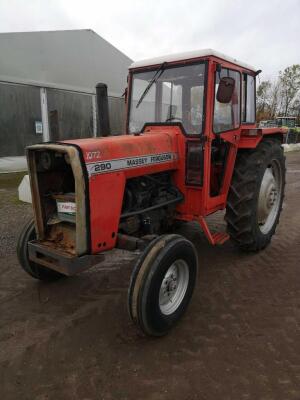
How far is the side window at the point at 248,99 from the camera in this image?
4.15 meters

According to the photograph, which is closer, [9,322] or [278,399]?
[278,399]

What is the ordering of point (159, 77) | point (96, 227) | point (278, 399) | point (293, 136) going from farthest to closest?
point (293, 136)
point (159, 77)
point (96, 227)
point (278, 399)

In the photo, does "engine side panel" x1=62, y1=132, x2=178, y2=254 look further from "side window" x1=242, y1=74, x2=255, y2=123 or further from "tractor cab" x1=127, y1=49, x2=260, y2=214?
"side window" x1=242, y1=74, x2=255, y2=123

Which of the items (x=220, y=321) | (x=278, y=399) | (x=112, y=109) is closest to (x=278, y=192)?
(x=220, y=321)

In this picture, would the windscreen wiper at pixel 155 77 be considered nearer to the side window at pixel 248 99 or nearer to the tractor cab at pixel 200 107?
the tractor cab at pixel 200 107

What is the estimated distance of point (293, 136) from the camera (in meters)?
21.8

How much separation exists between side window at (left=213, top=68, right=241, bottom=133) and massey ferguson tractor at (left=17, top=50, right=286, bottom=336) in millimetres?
11

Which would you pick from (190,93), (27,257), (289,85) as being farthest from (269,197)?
(289,85)

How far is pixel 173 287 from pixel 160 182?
1075 millimetres

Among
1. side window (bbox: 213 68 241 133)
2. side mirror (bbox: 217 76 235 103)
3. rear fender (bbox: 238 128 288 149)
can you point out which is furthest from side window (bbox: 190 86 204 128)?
rear fender (bbox: 238 128 288 149)

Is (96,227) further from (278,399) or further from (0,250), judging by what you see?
(0,250)

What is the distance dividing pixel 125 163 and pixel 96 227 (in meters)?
0.59

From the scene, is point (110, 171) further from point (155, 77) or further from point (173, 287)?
point (155, 77)

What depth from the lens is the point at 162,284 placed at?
9.01 ft
